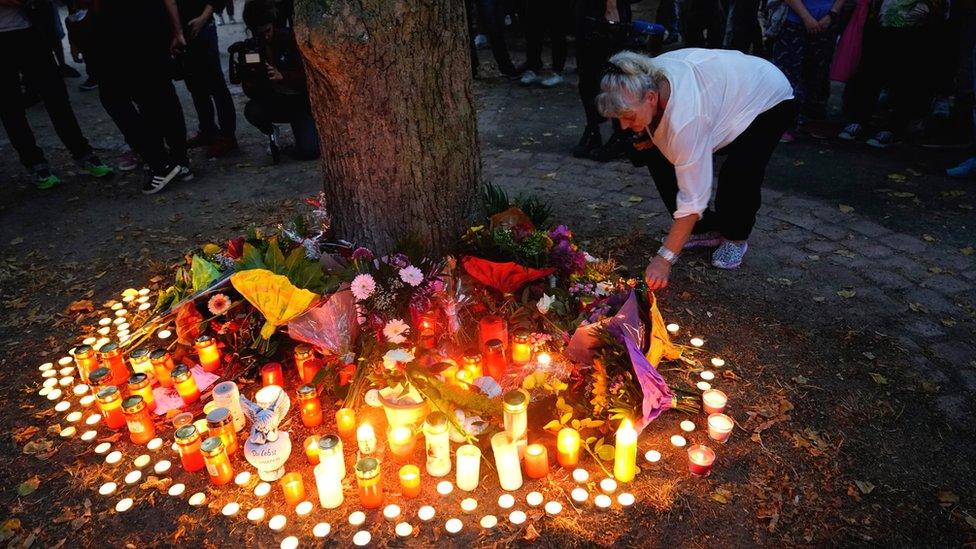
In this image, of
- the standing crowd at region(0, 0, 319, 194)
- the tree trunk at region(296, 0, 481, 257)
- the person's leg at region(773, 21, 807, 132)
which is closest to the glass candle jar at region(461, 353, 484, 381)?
the tree trunk at region(296, 0, 481, 257)

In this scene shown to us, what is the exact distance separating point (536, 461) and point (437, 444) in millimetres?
404

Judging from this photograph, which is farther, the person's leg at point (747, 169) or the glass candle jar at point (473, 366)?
the person's leg at point (747, 169)

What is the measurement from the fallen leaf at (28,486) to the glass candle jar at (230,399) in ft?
2.55

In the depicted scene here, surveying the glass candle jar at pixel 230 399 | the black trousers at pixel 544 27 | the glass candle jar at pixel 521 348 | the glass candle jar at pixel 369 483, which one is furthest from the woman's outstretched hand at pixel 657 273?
the black trousers at pixel 544 27

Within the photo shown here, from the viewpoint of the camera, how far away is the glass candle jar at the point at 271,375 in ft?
9.88

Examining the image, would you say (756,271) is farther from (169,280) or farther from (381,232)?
(169,280)

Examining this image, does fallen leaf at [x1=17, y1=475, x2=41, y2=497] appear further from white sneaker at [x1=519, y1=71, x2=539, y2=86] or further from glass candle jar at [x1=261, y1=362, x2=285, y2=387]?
white sneaker at [x1=519, y1=71, x2=539, y2=86]

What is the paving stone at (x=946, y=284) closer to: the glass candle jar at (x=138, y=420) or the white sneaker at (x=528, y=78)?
the glass candle jar at (x=138, y=420)

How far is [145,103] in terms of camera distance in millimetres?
5414

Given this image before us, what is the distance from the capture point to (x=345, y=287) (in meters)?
3.07

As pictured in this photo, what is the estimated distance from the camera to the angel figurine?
2.52m

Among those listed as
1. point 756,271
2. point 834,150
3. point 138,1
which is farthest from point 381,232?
point 834,150

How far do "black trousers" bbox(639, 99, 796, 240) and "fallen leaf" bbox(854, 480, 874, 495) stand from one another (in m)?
1.83

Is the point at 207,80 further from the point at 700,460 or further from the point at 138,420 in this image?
the point at 700,460
